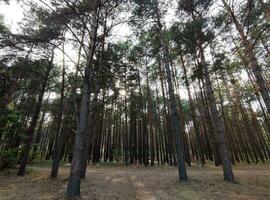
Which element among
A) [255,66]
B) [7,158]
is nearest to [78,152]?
[255,66]

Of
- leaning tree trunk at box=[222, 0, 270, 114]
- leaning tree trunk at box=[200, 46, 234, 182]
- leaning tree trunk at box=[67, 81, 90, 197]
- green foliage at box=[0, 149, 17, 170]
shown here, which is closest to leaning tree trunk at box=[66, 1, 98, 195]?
leaning tree trunk at box=[67, 81, 90, 197]

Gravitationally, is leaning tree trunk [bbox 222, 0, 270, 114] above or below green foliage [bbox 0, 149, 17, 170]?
above

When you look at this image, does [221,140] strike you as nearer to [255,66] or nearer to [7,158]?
[255,66]

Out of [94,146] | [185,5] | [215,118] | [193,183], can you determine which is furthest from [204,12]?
[94,146]

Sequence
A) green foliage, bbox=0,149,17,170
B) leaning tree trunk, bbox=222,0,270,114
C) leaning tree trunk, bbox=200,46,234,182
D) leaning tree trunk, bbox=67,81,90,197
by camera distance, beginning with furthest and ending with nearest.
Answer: green foliage, bbox=0,149,17,170 < leaning tree trunk, bbox=200,46,234,182 < leaning tree trunk, bbox=222,0,270,114 < leaning tree trunk, bbox=67,81,90,197

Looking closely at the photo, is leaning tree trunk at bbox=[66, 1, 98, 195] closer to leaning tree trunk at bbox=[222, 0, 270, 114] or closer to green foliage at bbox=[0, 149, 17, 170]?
leaning tree trunk at bbox=[222, 0, 270, 114]

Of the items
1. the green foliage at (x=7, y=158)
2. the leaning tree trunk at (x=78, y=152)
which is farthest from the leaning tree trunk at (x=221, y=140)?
the green foliage at (x=7, y=158)

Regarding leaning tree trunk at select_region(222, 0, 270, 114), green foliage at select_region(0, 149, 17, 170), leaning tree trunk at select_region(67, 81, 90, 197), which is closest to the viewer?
leaning tree trunk at select_region(67, 81, 90, 197)

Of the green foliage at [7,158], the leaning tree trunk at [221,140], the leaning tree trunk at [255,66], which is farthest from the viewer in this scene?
the green foliage at [7,158]

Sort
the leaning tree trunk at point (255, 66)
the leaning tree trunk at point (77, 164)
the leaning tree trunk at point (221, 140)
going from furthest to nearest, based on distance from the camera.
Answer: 1. the leaning tree trunk at point (221, 140)
2. the leaning tree trunk at point (255, 66)
3. the leaning tree trunk at point (77, 164)

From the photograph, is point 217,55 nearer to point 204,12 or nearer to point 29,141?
point 204,12

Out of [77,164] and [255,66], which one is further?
[255,66]

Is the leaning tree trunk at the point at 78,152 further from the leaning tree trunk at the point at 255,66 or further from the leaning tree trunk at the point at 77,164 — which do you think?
the leaning tree trunk at the point at 255,66

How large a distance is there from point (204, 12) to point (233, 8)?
6.15 ft
